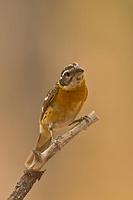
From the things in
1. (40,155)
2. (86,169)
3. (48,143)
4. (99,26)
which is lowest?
(40,155)

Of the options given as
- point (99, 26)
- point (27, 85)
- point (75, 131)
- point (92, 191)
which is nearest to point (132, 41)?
point (99, 26)

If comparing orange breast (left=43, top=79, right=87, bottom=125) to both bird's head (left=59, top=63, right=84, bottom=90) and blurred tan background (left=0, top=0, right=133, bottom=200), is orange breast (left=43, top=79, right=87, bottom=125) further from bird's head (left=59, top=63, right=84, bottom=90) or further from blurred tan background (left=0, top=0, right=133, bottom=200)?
blurred tan background (left=0, top=0, right=133, bottom=200)

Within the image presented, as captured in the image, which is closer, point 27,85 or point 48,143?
point 48,143

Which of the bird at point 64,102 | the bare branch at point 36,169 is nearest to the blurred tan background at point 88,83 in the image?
the bird at point 64,102

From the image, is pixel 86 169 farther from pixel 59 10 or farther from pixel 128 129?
pixel 59 10

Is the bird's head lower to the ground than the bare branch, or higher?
higher

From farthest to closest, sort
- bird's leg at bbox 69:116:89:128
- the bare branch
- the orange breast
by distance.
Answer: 1. the orange breast
2. bird's leg at bbox 69:116:89:128
3. the bare branch

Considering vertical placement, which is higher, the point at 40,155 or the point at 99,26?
the point at 99,26

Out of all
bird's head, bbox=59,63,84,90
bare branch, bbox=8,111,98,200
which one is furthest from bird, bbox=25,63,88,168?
bare branch, bbox=8,111,98,200
